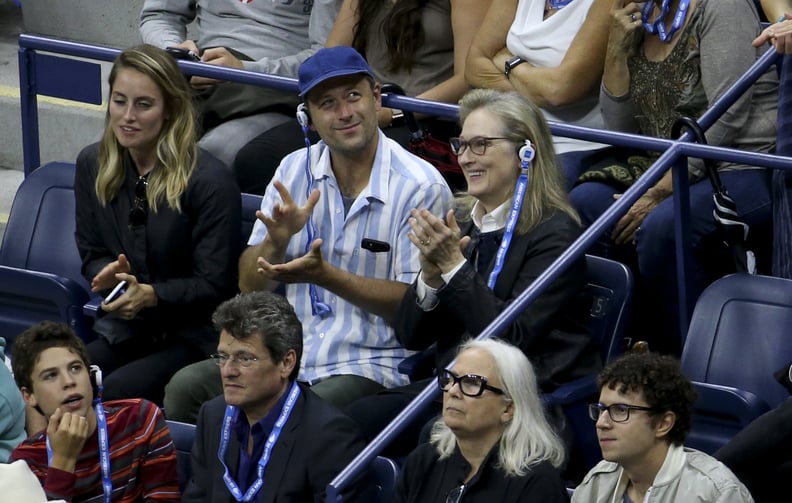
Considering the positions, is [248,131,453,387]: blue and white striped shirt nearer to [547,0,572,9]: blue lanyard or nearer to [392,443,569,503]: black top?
[392,443,569,503]: black top

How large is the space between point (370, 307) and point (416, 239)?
42 centimetres

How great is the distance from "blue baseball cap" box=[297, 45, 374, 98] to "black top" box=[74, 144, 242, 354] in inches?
19.0

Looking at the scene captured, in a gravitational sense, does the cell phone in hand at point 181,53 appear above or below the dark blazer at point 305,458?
above

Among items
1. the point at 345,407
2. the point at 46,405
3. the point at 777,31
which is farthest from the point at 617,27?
A: the point at 46,405

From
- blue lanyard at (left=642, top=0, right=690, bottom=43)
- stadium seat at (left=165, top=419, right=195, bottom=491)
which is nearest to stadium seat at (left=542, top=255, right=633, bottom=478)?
blue lanyard at (left=642, top=0, right=690, bottom=43)

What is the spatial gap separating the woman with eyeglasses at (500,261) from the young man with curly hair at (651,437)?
56 cm

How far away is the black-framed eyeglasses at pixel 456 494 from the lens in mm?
3934

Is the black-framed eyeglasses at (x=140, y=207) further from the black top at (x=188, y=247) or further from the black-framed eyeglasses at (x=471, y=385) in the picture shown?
the black-framed eyeglasses at (x=471, y=385)

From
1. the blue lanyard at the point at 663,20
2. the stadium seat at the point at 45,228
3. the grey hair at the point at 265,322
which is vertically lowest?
the grey hair at the point at 265,322

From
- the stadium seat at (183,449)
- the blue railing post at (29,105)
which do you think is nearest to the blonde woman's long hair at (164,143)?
the blue railing post at (29,105)

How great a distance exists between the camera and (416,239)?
4383 millimetres

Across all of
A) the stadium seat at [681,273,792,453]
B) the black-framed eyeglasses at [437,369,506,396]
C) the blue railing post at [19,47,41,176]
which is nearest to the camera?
the black-framed eyeglasses at [437,369,506,396]

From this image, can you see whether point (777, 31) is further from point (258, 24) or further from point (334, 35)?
point (258, 24)

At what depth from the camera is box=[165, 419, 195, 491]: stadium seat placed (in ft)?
15.0
